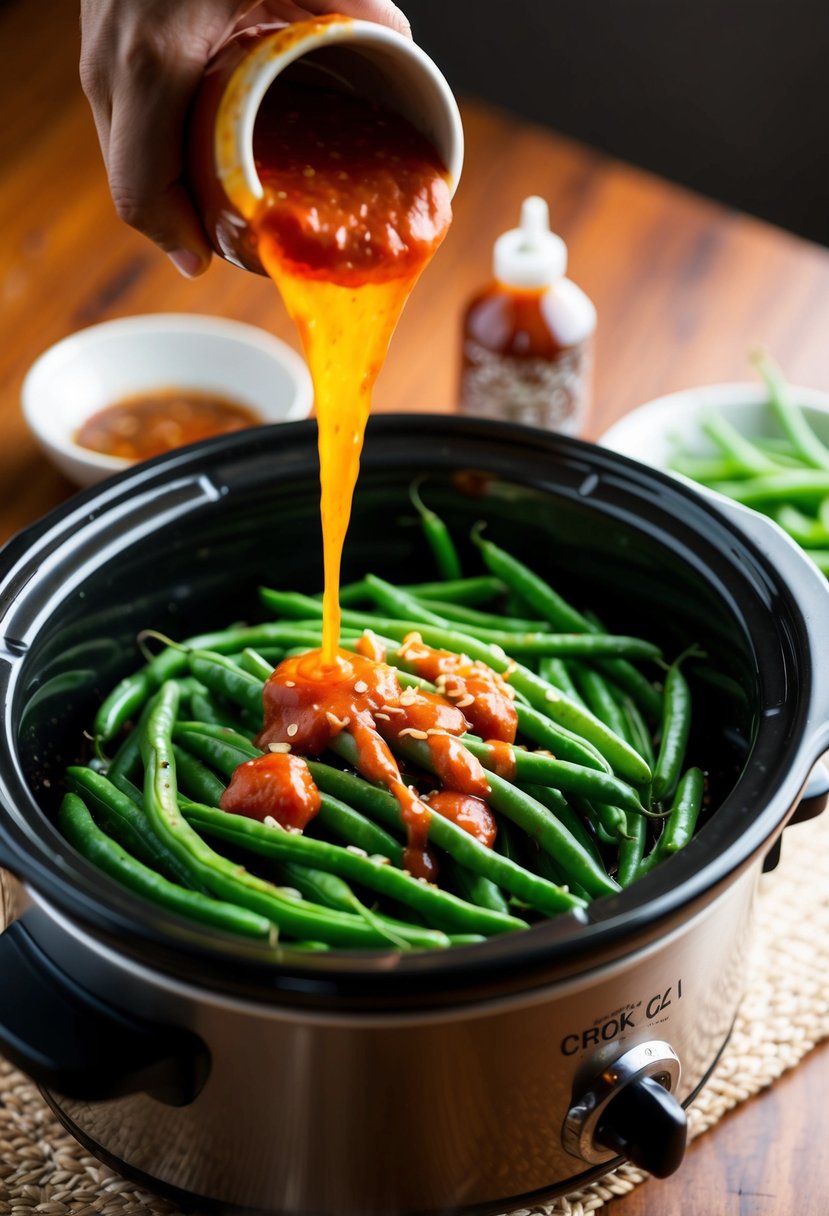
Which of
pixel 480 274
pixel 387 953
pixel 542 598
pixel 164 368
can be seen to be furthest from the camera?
pixel 480 274

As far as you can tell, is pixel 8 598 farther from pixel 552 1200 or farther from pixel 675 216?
pixel 675 216

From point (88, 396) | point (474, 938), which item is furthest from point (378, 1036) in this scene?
point (88, 396)

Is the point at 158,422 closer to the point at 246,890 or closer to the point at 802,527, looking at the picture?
the point at 802,527

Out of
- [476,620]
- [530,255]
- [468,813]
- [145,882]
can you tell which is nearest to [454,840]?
[468,813]

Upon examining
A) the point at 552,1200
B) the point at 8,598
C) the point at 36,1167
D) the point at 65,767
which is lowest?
the point at 36,1167

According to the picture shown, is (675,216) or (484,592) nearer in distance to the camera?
(484,592)

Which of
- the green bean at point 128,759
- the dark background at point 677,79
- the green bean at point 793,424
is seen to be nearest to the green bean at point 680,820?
the green bean at point 128,759

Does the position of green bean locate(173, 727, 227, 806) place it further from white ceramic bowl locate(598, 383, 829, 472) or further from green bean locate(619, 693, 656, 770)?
white ceramic bowl locate(598, 383, 829, 472)

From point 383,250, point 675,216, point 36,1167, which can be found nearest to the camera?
point 383,250
